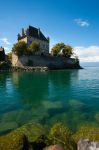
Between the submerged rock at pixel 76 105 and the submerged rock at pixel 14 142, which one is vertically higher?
the submerged rock at pixel 14 142

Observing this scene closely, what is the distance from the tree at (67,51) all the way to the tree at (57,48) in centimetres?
255

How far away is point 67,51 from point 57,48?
740 cm

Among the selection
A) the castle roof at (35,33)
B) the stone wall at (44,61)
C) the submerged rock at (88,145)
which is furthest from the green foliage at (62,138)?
the castle roof at (35,33)

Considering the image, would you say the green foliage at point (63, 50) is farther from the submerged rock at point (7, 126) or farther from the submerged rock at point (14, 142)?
the submerged rock at point (14, 142)

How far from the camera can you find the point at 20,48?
374 feet

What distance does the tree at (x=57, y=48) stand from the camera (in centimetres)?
13275

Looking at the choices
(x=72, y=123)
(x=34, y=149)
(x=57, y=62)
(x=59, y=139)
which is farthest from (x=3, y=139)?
(x=57, y=62)

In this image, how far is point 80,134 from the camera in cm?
1276

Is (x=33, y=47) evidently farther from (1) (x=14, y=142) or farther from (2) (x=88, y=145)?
(2) (x=88, y=145)

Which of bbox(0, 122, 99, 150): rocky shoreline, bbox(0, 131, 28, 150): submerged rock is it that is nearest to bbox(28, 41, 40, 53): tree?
bbox(0, 122, 99, 150): rocky shoreline

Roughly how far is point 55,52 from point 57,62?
877cm

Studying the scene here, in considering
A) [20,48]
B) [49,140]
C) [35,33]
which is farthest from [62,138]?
[35,33]

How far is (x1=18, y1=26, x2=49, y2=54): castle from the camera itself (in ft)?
419

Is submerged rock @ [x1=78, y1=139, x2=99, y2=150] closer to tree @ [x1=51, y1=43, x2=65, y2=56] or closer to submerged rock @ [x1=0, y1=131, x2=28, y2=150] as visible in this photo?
submerged rock @ [x1=0, y1=131, x2=28, y2=150]
